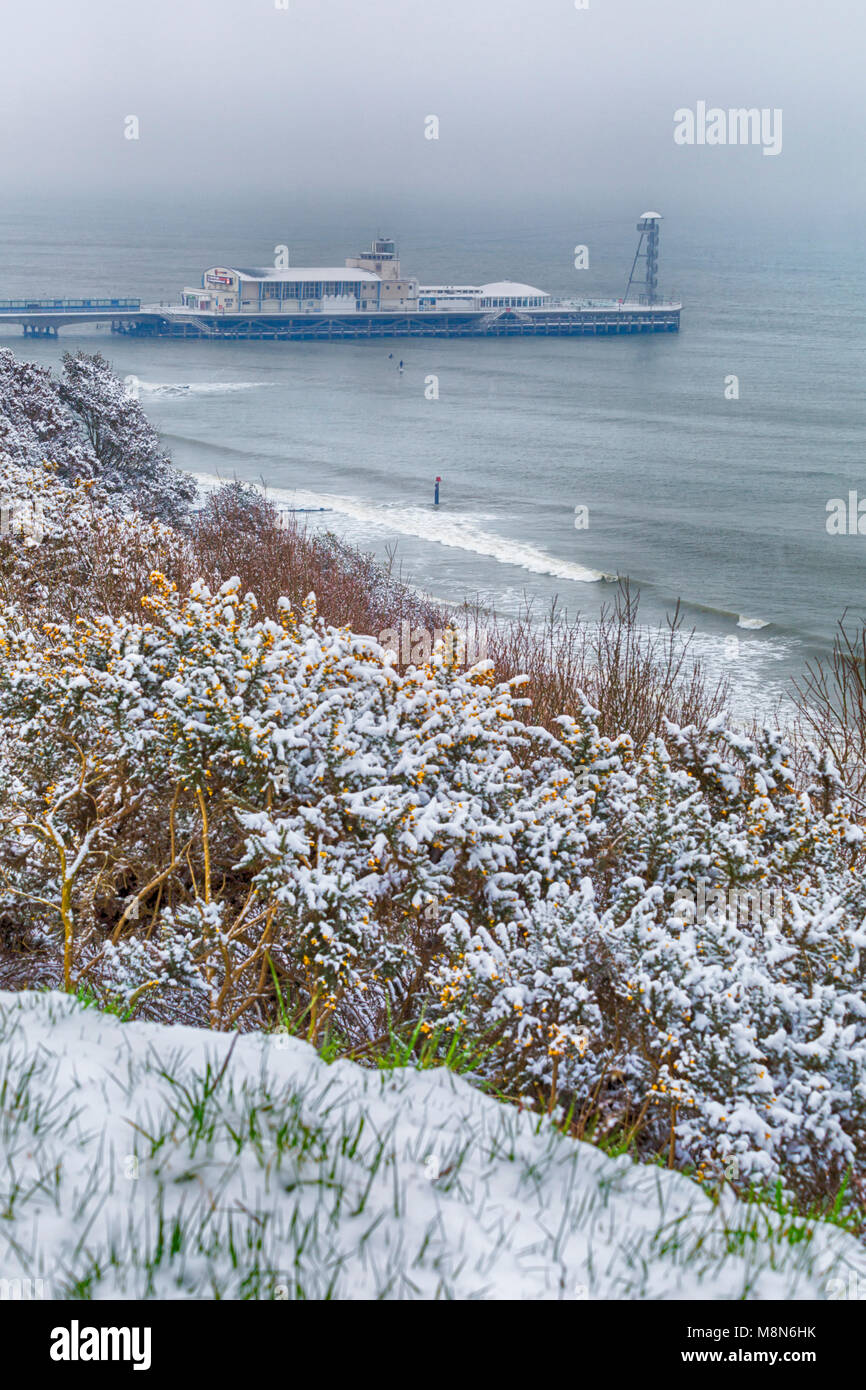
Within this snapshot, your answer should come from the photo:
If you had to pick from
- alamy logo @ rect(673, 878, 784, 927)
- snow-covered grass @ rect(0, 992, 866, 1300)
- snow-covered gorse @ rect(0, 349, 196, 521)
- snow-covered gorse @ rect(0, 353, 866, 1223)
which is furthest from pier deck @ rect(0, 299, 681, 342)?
snow-covered grass @ rect(0, 992, 866, 1300)

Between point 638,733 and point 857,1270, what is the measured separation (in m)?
11.6

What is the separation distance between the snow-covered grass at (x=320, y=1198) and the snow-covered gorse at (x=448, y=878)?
81cm

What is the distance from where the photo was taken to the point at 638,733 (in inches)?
572

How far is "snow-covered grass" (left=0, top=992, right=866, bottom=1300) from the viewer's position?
8.85 feet

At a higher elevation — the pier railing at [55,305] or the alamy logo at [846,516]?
the pier railing at [55,305]

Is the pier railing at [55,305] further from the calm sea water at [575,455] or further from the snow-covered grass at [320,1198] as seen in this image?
the snow-covered grass at [320,1198]

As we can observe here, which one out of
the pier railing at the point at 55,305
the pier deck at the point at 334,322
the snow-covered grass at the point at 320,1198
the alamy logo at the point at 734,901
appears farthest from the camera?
the pier deck at the point at 334,322

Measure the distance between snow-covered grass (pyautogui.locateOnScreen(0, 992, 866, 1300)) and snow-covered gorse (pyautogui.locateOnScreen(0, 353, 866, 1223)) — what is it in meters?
0.81

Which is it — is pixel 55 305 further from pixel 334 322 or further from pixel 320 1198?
pixel 320 1198

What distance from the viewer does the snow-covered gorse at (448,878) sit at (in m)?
5.23
